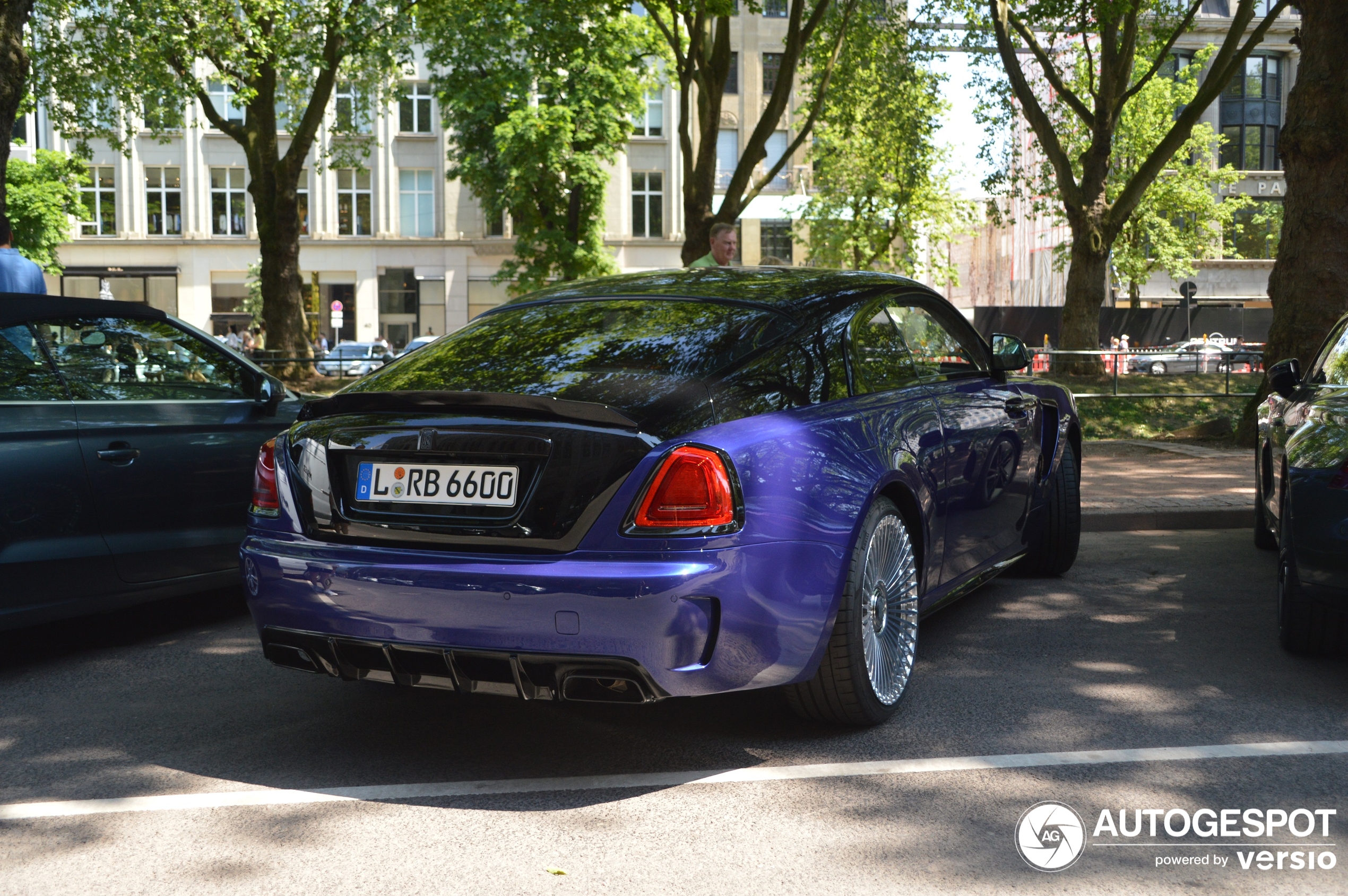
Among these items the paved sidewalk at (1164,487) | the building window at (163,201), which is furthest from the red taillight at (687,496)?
the building window at (163,201)

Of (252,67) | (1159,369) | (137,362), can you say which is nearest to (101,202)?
(252,67)

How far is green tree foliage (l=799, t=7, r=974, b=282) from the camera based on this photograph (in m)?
29.7

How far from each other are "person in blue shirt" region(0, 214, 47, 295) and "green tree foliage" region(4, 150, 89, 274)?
42.9 m

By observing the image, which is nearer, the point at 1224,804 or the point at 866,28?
the point at 1224,804

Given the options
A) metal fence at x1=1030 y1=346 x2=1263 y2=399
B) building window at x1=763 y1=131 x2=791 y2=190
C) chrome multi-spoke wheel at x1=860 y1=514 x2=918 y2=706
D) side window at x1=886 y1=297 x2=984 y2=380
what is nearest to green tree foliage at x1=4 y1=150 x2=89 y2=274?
building window at x1=763 y1=131 x2=791 y2=190

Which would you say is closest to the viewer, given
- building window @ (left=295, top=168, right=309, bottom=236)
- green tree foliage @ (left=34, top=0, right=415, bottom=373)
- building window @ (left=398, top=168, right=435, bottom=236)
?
green tree foliage @ (left=34, top=0, right=415, bottom=373)

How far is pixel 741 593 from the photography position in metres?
3.56

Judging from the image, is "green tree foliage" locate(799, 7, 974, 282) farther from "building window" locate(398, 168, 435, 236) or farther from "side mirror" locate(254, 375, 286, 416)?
"side mirror" locate(254, 375, 286, 416)

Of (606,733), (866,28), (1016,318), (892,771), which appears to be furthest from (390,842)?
(1016,318)

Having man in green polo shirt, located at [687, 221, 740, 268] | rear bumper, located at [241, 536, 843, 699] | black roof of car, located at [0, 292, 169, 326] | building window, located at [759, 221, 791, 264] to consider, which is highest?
building window, located at [759, 221, 791, 264]

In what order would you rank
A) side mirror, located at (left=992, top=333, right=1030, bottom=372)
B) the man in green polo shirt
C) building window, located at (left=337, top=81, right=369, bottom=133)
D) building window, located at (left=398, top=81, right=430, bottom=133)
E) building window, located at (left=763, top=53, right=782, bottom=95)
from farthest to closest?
building window, located at (left=763, top=53, right=782, bottom=95) → building window, located at (left=398, top=81, right=430, bottom=133) → building window, located at (left=337, top=81, right=369, bottom=133) → the man in green polo shirt → side mirror, located at (left=992, top=333, right=1030, bottom=372)

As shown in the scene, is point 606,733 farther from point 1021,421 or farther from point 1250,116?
point 1250,116

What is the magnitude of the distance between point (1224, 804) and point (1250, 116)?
65.0m

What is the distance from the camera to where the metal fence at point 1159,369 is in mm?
16734
